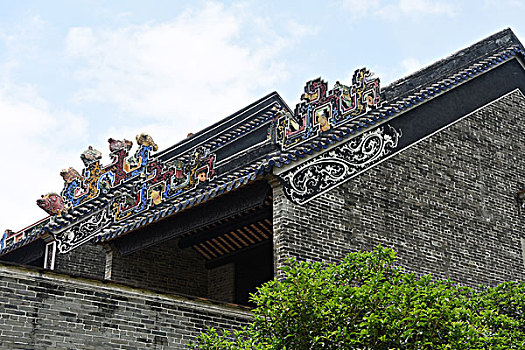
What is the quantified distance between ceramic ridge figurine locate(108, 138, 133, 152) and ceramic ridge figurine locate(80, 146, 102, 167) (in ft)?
1.12

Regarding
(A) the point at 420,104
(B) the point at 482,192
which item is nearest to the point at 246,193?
(A) the point at 420,104

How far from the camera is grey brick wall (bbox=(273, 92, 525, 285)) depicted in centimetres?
1269

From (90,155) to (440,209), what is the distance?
785 cm

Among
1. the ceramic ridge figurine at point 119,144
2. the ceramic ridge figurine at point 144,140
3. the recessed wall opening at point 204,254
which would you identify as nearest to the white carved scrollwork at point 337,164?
the recessed wall opening at point 204,254

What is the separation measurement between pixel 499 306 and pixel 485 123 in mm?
5751

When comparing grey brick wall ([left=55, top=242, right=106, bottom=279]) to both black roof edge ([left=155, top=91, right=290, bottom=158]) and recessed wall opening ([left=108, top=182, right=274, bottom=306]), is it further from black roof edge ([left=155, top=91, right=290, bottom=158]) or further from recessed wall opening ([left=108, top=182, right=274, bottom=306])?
black roof edge ([left=155, top=91, right=290, bottom=158])

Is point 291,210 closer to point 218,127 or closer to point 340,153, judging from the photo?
point 340,153

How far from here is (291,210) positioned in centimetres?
1241

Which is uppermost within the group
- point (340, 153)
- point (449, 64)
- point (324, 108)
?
point (449, 64)

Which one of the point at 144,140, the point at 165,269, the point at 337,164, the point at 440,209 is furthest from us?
the point at 144,140

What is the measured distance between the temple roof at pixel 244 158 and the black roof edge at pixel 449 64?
0.02m

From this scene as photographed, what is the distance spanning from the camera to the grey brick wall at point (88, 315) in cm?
980

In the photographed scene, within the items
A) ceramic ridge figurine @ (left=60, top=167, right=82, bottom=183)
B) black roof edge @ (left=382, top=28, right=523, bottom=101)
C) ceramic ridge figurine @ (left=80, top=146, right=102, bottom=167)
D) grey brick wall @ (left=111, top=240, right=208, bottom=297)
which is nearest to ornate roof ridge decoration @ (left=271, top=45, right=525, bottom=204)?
black roof edge @ (left=382, top=28, right=523, bottom=101)

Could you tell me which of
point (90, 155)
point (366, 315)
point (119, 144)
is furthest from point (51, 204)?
point (366, 315)
